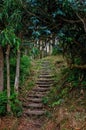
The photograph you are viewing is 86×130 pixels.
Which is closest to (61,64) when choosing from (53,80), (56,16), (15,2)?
(53,80)

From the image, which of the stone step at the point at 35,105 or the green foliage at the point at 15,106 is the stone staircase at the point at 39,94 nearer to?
the stone step at the point at 35,105

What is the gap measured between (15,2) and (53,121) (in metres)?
3.45

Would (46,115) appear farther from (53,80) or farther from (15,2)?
(15,2)

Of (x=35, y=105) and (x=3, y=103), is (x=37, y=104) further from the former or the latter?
(x=3, y=103)

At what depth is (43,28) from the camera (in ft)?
23.7

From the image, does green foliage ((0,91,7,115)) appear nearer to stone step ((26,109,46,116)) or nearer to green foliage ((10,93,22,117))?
green foliage ((10,93,22,117))

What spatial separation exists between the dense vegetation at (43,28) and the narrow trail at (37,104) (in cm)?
73

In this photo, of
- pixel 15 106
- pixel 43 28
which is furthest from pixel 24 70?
pixel 43 28

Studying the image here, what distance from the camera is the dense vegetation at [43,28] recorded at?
20.4ft

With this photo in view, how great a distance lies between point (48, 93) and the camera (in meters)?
9.23

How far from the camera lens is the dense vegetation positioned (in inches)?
244

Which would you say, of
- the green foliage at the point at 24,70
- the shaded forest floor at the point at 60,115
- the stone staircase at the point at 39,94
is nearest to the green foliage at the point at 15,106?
the shaded forest floor at the point at 60,115

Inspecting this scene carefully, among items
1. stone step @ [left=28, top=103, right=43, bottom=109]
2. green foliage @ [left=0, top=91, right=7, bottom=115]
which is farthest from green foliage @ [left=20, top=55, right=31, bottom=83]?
green foliage @ [left=0, top=91, right=7, bottom=115]

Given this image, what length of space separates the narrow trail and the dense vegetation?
0.73 metres
